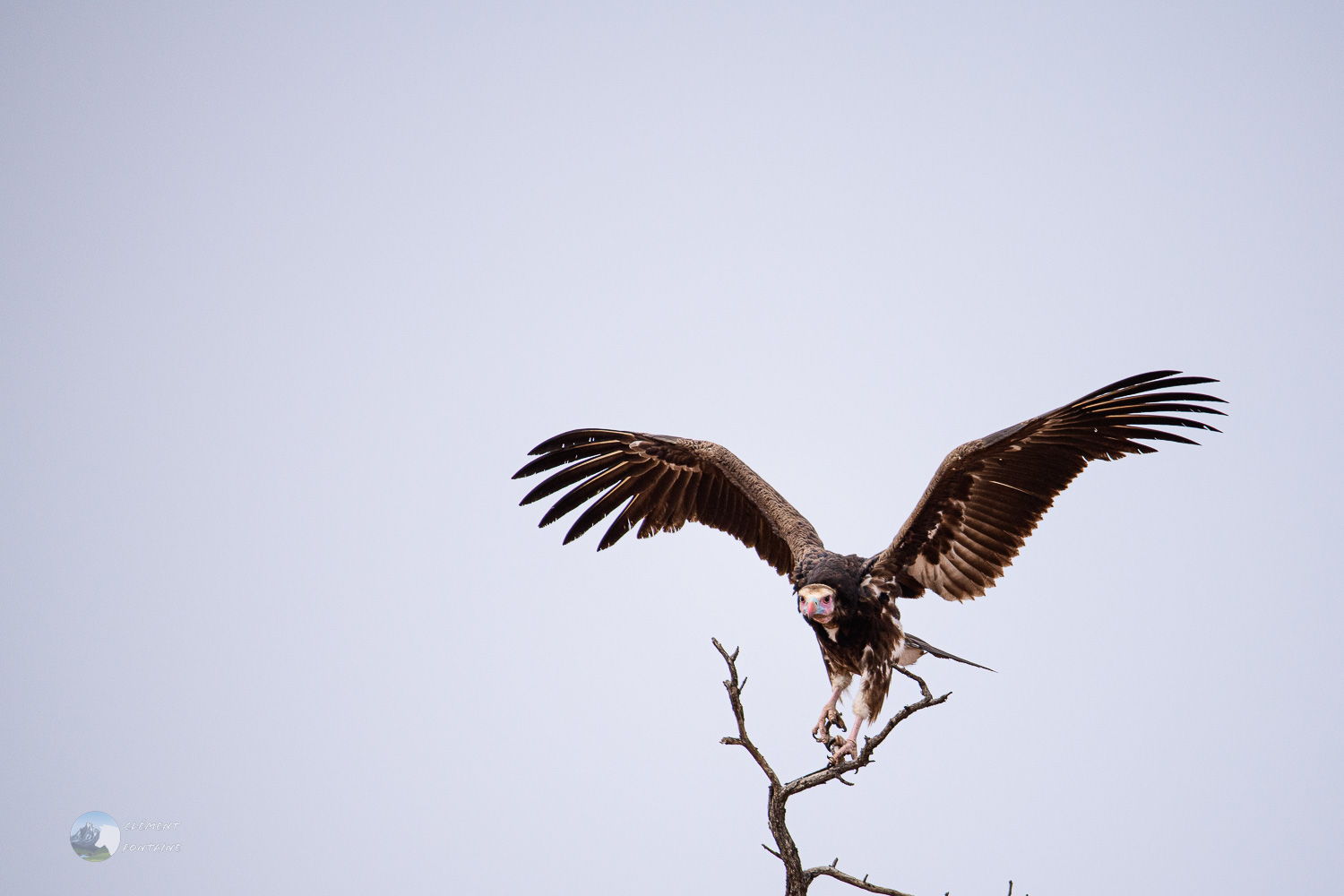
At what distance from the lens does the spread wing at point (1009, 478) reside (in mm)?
6695

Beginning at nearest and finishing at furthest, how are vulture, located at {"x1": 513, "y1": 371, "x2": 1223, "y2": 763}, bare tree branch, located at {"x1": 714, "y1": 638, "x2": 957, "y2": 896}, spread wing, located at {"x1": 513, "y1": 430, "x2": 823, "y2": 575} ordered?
bare tree branch, located at {"x1": 714, "y1": 638, "x2": 957, "y2": 896}, vulture, located at {"x1": 513, "y1": 371, "x2": 1223, "y2": 763}, spread wing, located at {"x1": 513, "y1": 430, "x2": 823, "y2": 575}

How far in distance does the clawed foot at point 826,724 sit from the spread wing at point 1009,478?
948 millimetres

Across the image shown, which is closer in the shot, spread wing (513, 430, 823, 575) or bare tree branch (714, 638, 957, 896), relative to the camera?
bare tree branch (714, 638, 957, 896)

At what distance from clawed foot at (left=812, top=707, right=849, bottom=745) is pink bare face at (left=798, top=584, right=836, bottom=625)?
75 cm

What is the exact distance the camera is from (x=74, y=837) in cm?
910

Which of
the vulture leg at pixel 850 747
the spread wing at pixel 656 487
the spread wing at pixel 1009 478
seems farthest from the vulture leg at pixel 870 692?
the spread wing at pixel 656 487

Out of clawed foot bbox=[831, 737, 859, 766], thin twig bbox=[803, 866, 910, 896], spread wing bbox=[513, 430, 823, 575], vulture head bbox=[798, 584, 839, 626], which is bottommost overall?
thin twig bbox=[803, 866, 910, 896]

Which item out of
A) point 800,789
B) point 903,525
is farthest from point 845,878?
point 903,525

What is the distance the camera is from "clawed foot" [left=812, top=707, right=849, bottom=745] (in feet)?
21.5

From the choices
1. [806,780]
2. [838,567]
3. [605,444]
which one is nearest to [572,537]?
[605,444]

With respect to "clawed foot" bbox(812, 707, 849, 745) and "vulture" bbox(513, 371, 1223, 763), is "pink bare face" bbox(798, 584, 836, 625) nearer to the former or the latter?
"vulture" bbox(513, 371, 1223, 763)

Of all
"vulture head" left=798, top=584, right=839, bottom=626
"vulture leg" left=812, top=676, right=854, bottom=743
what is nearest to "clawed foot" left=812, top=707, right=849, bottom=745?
"vulture leg" left=812, top=676, right=854, bottom=743

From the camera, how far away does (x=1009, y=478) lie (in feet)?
23.1

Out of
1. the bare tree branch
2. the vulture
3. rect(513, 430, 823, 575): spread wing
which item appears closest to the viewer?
the bare tree branch
